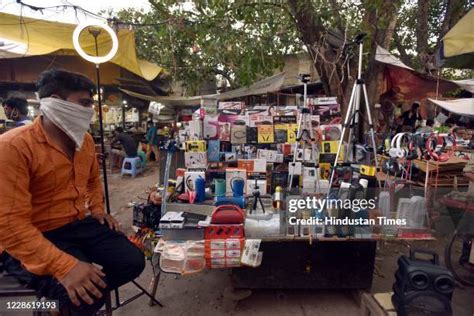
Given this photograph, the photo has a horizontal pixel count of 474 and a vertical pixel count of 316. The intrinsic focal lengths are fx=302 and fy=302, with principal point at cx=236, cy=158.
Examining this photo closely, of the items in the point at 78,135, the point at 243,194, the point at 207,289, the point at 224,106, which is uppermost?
the point at 224,106

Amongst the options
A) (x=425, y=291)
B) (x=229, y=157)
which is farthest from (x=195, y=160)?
(x=425, y=291)

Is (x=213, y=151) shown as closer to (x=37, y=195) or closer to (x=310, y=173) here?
(x=310, y=173)

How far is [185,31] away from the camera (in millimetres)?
4285

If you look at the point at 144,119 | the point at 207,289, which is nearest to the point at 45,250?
the point at 207,289

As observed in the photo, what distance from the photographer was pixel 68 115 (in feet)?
4.86

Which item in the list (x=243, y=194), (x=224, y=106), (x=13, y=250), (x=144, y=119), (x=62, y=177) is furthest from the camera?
(x=144, y=119)

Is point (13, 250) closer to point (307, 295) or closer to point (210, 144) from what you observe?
point (307, 295)

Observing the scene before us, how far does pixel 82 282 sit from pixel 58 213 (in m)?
0.39

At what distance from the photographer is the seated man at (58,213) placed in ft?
4.14

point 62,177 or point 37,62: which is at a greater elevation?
point 37,62

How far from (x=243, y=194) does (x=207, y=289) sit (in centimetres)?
97

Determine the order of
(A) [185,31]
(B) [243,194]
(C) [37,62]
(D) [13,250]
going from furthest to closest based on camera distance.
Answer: (C) [37,62] → (A) [185,31] → (B) [243,194] → (D) [13,250]

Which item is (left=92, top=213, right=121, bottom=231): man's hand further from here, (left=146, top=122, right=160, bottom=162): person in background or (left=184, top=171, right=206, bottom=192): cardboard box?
(left=146, top=122, right=160, bottom=162): person in background

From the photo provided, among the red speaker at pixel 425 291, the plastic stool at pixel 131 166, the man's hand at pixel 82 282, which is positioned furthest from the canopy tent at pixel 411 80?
the plastic stool at pixel 131 166
